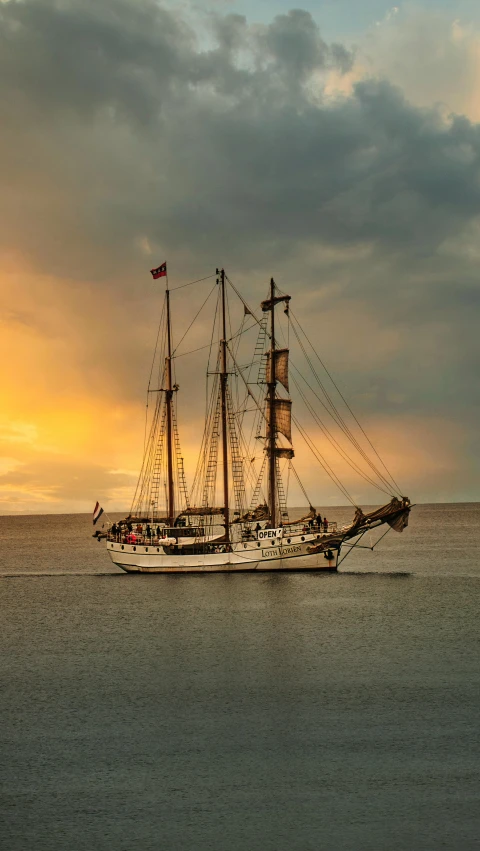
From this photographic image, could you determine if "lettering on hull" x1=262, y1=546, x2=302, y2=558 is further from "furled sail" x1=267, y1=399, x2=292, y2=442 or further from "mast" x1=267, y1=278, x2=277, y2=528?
"furled sail" x1=267, y1=399, x2=292, y2=442

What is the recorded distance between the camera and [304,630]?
5847cm

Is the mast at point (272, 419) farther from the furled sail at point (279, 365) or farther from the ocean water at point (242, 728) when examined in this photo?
the ocean water at point (242, 728)

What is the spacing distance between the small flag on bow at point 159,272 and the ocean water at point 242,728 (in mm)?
36012

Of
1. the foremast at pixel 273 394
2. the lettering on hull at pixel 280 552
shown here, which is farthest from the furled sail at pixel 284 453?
the lettering on hull at pixel 280 552

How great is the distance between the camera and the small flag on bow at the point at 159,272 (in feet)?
307

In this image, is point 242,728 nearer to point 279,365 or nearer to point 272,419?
point 272,419

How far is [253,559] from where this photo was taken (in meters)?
93.2

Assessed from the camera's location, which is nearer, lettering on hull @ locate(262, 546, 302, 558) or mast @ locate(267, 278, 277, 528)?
lettering on hull @ locate(262, 546, 302, 558)

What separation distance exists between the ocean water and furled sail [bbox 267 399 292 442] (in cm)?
3147

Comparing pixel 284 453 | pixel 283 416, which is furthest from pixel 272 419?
pixel 284 453

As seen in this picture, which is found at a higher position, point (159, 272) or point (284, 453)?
point (159, 272)

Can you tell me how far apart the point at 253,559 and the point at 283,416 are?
643 inches

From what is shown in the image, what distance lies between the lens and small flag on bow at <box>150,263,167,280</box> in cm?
9362

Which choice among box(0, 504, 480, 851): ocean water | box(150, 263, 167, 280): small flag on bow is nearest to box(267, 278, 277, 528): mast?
box(150, 263, 167, 280): small flag on bow
